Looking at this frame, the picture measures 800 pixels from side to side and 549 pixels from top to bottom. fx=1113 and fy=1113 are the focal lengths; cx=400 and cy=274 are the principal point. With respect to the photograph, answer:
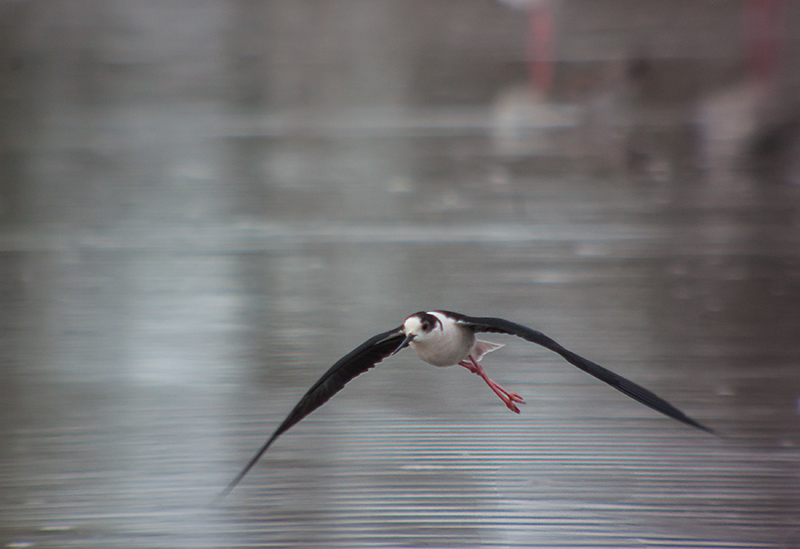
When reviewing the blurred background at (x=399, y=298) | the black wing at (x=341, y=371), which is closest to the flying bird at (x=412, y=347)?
the black wing at (x=341, y=371)

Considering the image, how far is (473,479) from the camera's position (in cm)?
369

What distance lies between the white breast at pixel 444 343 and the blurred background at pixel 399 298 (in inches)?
20.2

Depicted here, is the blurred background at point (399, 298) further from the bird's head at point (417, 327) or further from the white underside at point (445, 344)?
the bird's head at point (417, 327)

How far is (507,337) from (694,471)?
1510 millimetres

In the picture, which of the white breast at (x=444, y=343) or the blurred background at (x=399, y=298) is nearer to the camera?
the white breast at (x=444, y=343)

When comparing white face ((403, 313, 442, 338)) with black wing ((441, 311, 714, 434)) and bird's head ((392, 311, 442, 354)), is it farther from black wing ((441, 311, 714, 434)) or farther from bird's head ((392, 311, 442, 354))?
black wing ((441, 311, 714, 434))

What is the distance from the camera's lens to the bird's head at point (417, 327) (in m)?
3.05

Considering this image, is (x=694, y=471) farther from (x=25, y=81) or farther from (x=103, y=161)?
(x=25, y=81)

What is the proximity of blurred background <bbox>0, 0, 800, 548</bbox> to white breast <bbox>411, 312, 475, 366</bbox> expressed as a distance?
0.51m

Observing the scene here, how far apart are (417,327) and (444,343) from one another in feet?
0.61

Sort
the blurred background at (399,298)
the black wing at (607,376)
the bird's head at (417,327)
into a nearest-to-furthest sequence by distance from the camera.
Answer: the black wing at (607,376) < the bird's head at (417,327) < the blurred background at (399,298)

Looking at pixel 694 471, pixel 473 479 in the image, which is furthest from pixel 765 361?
pixel 473 479

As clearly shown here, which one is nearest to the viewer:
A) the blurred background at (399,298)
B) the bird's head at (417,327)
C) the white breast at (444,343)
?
the bird's head at (417,327)

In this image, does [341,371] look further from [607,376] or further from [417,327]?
[607,376]
